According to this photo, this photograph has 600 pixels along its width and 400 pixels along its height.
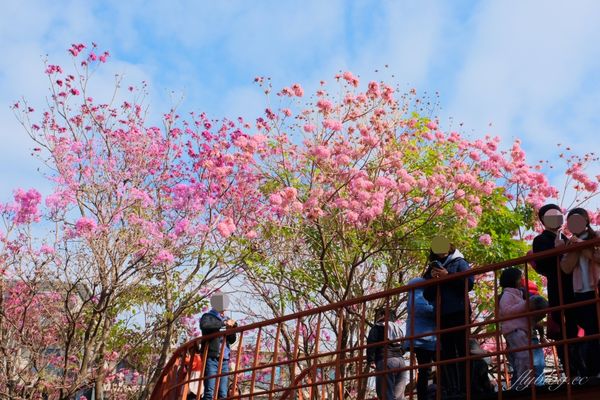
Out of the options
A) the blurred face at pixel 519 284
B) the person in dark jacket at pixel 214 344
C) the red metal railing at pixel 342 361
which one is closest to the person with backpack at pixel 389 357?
the red metal railing at pixel 342 361

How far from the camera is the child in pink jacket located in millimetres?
6039

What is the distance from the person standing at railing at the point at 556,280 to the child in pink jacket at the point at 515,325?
0.68 ft

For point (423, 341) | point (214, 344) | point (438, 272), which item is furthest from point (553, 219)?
point (214, 344)

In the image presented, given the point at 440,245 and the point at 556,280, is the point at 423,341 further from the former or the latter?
the point at 556,280

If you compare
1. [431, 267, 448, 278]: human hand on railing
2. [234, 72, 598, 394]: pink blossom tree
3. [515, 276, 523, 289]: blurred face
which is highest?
[234, 72, 598, 394]: pink blossom tree

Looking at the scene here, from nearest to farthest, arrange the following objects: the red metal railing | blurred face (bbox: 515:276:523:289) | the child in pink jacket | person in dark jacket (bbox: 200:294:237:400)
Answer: the red metal railing → the child in pink jacket → blurred face (bbox: 515:276:523:289) → person in dark jacket (bbox: 200:294:237:400)

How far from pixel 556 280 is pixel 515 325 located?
1.82 feet

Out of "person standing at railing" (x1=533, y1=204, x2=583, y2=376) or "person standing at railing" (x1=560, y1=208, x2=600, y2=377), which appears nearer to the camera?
"person standing at railing" (x1=560, y1=208, x2=600, y2=377)

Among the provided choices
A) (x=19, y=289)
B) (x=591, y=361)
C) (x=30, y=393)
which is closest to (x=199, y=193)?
(x=19, y=289)

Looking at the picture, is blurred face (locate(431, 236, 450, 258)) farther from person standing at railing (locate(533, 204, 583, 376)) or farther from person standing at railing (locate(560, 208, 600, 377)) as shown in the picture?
person standing at railing (locate(560, 208, 600, 377))

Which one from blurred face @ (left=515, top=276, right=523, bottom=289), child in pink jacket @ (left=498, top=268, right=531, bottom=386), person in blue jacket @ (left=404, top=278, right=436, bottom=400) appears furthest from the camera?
blurred face @ (left=515, top=276, right=523, bottom=289)

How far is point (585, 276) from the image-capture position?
523 cm

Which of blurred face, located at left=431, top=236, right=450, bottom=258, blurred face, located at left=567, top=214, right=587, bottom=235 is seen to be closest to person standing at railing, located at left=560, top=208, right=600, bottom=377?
blurred face, located at left=567, top=214, right=587, bottom=235

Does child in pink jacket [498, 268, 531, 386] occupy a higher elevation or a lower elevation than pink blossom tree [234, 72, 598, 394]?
lower
